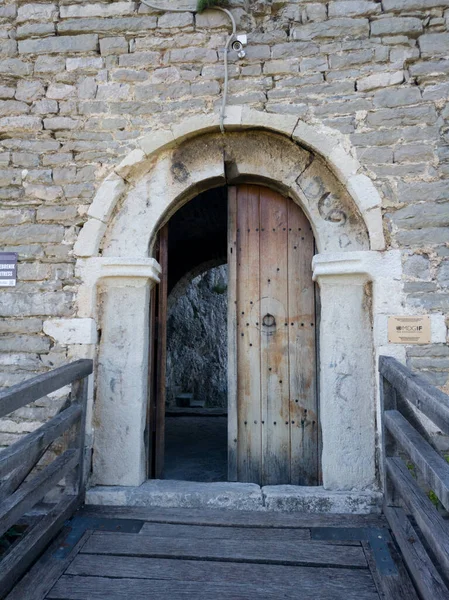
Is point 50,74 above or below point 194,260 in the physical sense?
above

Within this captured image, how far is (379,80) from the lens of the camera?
9.12 ft

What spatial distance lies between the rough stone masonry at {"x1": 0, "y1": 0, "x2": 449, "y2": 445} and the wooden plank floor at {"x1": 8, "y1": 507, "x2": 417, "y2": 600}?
0.95 meters

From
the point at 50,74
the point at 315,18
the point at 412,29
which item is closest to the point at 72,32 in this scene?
the point at 50,74

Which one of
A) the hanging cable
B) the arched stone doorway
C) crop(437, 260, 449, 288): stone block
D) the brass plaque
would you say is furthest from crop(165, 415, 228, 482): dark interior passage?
the hanging cable

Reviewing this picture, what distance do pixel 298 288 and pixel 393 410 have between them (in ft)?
3.41

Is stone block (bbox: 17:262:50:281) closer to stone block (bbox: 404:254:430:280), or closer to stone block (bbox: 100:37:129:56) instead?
stone block (bbox: 100:37:129:56)

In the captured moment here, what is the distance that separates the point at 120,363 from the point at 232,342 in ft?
2.53

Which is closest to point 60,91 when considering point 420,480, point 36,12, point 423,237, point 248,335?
point 36,12

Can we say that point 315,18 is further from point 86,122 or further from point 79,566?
point 79,566

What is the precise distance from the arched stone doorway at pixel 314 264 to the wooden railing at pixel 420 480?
23 centimetres

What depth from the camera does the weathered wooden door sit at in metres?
2.97

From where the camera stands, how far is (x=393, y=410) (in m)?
2.42

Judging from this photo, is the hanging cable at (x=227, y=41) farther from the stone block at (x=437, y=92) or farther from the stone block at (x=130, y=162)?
the stone block at (x=437, y=92)

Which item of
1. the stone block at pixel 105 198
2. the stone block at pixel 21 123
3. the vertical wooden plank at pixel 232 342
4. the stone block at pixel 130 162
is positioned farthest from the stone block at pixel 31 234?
the vertical wooden plank at pixel 232 342
